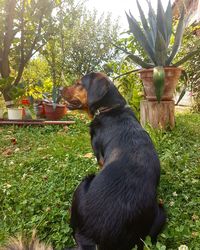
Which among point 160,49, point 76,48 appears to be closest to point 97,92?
point 160,49

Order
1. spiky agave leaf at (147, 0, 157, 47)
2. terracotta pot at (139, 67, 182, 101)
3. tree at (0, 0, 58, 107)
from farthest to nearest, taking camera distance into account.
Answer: tree at (0, 0, 58, 107), spiky agave leaf at (147, 0, 157, 47), terracotta pot at (139, 67, 182, 101)

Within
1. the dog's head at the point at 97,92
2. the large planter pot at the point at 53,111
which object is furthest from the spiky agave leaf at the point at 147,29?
the large planter pot at the point at 53,111

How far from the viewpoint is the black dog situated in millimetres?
1610

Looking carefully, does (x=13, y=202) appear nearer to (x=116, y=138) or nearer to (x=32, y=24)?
(x=116, y=138)

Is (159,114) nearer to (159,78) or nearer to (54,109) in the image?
(159,78)

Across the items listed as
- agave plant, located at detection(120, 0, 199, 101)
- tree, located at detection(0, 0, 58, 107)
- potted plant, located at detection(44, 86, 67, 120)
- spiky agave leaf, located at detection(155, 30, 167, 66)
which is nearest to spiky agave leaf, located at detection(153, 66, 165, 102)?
agave plant, located at detection(120, 0, 199, 101)

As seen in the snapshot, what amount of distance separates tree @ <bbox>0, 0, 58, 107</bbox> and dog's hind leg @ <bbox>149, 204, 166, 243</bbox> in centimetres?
518

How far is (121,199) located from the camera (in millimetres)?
1636

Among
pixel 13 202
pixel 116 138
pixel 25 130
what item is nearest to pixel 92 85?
pixel 116 138

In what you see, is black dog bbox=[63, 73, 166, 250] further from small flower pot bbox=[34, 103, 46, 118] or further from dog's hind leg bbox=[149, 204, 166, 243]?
small flower pot bbox=[34, 103, 46, 118]

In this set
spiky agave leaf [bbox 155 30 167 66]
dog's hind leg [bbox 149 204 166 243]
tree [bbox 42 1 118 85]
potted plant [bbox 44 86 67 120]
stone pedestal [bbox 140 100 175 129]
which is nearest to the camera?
dog's hind leg [bbox 149 204 166 243]

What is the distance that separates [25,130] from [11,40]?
2.80 meters

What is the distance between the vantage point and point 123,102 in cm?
254

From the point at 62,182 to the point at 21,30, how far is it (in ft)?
17.4
